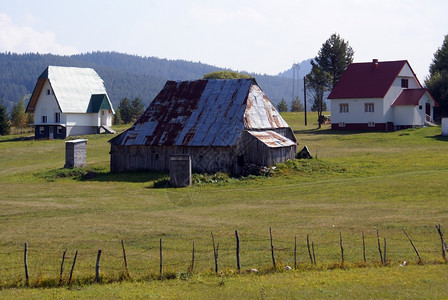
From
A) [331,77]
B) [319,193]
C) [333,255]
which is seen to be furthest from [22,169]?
[331,77]

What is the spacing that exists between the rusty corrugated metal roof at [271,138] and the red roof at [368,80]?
32189 millimetres

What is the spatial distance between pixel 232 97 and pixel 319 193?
15907 millimetres

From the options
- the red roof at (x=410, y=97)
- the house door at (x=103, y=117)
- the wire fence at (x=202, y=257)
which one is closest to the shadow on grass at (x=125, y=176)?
the wire fence at (x=202, y=257)

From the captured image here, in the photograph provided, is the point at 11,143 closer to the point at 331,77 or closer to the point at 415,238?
the point at 331,77

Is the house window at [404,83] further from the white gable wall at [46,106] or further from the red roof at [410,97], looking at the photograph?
the white gable wall at [46,106]

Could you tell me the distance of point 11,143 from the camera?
240 ft

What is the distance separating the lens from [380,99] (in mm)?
75188

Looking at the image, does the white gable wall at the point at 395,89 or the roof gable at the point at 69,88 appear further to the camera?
the roof gable at the point at 69,88

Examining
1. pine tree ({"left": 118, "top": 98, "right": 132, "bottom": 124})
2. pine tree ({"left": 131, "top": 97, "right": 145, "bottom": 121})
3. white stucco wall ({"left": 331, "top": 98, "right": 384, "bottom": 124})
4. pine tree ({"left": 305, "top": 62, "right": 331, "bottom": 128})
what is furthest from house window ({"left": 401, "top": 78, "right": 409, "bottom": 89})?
pine tree ({"left": 118, "top": 98, "right": 132, "bottom": 124})

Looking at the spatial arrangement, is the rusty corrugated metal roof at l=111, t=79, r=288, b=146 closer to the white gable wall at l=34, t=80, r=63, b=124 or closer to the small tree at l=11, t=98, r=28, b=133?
the white gable wall at l=34, t=80, r=63, b=124

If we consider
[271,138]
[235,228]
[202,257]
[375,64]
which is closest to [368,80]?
[375,64]

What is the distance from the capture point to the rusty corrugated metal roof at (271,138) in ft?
142

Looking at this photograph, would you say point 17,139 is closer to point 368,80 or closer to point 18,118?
point 18,118

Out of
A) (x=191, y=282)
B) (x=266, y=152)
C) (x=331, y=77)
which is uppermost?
(x=331, y=77)
